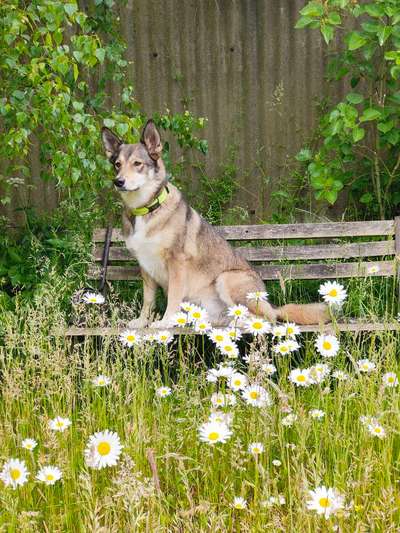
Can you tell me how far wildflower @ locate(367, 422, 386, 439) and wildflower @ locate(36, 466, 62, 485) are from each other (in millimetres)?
955

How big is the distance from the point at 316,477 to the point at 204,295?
86.8 inches

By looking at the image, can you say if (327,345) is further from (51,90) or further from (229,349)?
(51,90)

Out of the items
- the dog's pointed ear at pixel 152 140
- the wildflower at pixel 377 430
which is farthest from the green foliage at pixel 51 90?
the wildflower at pixel 377 430

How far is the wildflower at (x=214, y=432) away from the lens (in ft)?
6.14

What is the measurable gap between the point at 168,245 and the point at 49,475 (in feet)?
6.46

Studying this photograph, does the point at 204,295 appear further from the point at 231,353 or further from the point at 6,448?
the point at 6,448

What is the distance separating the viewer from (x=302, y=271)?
407cm

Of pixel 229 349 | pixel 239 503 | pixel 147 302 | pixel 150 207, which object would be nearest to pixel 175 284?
pixel 147 302

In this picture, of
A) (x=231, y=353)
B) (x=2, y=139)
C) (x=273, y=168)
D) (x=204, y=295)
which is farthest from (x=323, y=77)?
(x=231, y=353)

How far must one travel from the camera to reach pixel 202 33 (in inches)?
215

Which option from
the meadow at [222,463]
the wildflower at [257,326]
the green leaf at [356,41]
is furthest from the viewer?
the green leaf at [356,41]

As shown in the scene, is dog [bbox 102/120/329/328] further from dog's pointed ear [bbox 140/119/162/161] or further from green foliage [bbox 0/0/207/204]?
green foliage [bbox 0/0/207/204]

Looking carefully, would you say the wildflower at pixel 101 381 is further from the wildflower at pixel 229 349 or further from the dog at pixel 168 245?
the dog at pixel 168 245

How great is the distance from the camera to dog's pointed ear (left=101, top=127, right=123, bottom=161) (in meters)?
3.71
